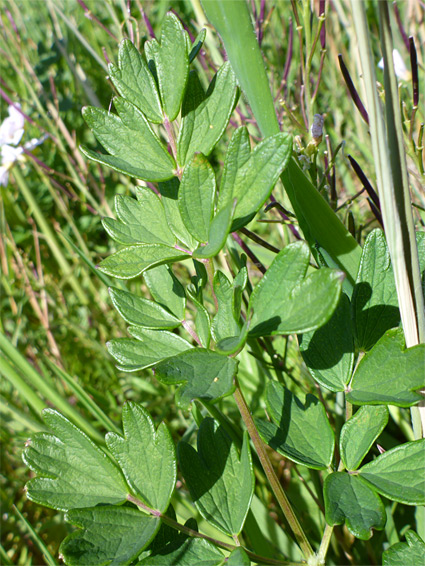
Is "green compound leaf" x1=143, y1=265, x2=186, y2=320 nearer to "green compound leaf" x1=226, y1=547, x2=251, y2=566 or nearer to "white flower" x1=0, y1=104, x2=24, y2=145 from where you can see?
"green compound leaf" x1=226, y1=547, x2=251, y2=566

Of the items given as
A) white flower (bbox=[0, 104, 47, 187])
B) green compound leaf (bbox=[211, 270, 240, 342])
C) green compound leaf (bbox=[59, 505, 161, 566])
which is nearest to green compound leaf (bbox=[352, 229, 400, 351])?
green compound leaf (bbox=[211, 270, 240, 342])

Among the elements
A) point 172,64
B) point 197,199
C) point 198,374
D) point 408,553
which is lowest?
point 408,553

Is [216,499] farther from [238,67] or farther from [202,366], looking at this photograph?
[238,67]

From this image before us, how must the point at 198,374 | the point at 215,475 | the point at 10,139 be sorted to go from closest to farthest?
1. the point at 198,374
2. the point at 215,475
3. the point at 10,139

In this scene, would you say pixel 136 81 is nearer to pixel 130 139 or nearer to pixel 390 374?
pixel 130 139

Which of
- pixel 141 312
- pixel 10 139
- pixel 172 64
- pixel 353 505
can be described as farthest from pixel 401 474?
pixel 10 139

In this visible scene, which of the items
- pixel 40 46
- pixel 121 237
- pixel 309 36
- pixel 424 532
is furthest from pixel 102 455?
pixel 40 46

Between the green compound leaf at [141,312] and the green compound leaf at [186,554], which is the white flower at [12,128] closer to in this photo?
the green compound leaf at [141,312]
